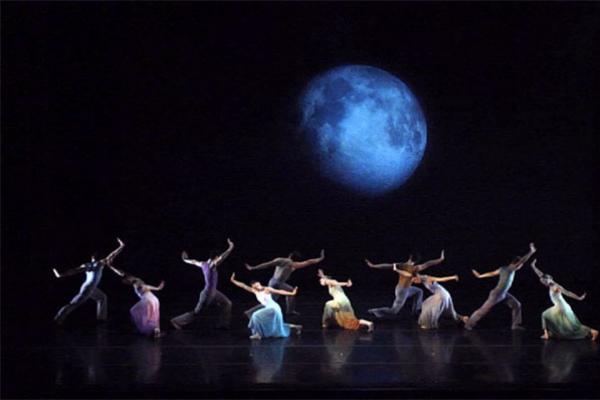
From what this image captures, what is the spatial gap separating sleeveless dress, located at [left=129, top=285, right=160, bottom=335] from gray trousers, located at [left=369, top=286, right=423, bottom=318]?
2948mm

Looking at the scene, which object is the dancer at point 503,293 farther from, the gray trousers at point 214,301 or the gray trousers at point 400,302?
the gray trousers at point 214,301

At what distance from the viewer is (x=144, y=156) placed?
13211 millimetres

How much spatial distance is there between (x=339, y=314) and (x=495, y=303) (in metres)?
1.90

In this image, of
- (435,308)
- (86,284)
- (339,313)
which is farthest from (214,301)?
(435,308)

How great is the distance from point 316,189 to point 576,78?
16.7 feet

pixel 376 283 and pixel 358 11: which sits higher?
pixel 358 11

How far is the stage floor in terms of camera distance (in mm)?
6219

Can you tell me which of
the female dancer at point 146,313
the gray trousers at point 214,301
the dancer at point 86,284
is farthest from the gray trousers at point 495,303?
the dancer at point 86,284

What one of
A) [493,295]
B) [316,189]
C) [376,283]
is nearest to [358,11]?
[316,189]

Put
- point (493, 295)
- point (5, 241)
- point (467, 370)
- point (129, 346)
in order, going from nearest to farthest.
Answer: point (467, 370), point (129, 346), point (493, 295), point (5, 241)

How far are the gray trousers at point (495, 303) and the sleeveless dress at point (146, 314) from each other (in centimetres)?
380

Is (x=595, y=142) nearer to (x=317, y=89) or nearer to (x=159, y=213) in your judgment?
(x=317, y=89)

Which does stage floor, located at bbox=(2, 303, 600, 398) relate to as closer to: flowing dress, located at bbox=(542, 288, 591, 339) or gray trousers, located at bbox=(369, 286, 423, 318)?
flowing dress, located at bbox=(542, 288, 591, 339)

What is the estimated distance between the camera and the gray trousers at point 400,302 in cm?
980
